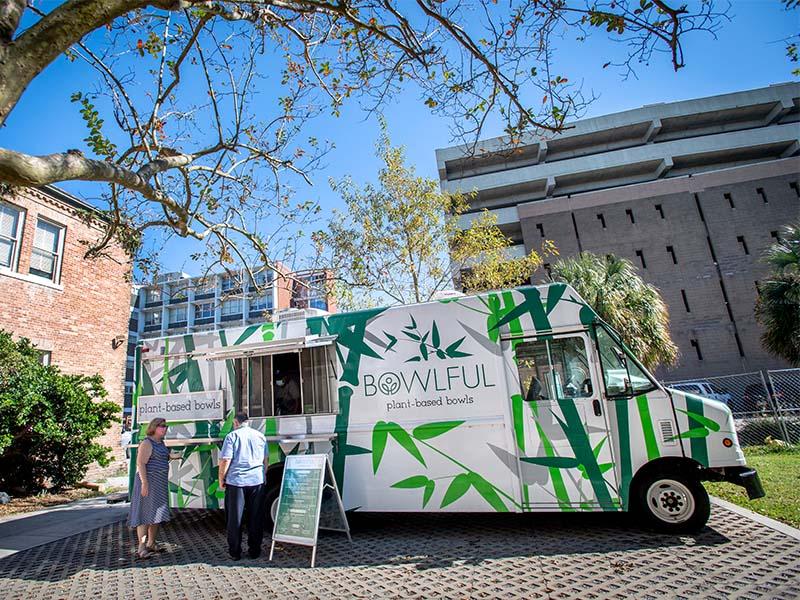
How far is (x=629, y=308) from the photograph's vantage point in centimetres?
1756

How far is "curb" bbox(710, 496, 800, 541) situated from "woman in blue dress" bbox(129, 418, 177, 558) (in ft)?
25.1

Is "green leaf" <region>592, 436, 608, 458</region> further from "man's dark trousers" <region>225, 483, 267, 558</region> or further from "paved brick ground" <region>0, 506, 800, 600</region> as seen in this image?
"man's dark trousers" <region>225, 483, 267, 558</region>

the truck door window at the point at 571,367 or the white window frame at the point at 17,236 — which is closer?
the truck door window at the point at 571,367

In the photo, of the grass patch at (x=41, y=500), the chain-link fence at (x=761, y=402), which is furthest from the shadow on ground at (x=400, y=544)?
the chain-link fence at (x=761, y=402)

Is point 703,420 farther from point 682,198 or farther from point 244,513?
point 682,198

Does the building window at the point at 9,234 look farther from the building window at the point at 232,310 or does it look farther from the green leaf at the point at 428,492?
the building window at the point at 232,310

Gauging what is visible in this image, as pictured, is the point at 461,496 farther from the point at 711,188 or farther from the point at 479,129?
the point at 711,188

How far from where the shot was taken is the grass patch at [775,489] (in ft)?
19.5

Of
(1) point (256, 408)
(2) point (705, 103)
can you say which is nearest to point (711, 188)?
(2) point (705, 103)

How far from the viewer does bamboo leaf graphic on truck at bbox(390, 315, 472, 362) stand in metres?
6.15

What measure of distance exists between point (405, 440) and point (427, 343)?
54.4 inches

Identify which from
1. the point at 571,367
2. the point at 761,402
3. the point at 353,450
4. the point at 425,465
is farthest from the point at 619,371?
the point at 761,402

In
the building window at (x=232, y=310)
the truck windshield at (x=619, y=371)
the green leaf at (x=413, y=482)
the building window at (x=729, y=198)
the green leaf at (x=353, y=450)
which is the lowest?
the green leaf at (x=413, y=482)

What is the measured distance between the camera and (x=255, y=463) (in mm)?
5762
